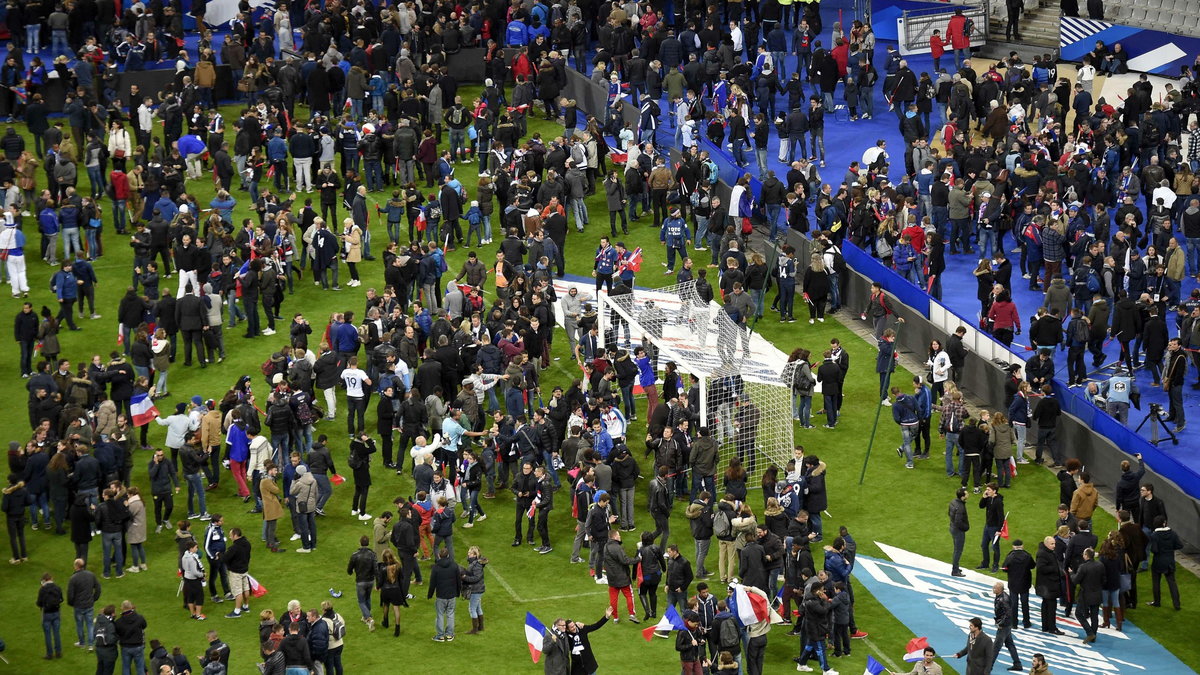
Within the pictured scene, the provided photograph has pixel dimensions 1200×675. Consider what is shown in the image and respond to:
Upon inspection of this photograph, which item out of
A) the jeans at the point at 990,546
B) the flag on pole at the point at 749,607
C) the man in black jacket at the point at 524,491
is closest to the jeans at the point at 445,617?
the man in black jacket at the point at 524,491

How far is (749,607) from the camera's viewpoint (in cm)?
2344

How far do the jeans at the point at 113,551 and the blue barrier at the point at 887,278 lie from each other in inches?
575

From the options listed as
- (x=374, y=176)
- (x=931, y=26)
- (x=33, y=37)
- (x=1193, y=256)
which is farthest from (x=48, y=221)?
(x=931, y=26)

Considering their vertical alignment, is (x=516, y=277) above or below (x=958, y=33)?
below

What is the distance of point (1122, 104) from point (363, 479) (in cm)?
2298

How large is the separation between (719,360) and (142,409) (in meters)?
9.39

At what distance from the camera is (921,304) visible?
33.7 metres

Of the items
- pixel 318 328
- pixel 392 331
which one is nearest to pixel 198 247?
pixel 318 328

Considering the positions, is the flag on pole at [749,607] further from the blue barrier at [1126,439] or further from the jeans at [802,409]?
the jeans at [802,409]

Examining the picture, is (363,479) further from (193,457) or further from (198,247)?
(198,247)

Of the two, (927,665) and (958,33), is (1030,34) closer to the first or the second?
(958,33)

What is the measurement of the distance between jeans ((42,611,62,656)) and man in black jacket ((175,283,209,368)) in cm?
844

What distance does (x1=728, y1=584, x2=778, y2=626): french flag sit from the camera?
923 inches

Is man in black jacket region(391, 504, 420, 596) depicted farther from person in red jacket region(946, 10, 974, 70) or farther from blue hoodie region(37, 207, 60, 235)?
person in red jacket region(946, 10, 974, 70)
